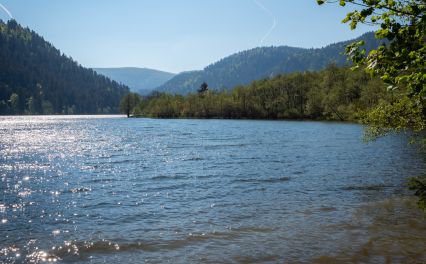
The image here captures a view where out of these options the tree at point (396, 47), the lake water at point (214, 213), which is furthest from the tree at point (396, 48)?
the lake water at point (214, 213)

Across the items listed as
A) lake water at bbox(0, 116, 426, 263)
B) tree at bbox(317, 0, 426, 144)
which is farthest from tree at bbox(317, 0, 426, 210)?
lake water at bbox(0, 116, 426, 263)

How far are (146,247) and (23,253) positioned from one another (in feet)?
17.1

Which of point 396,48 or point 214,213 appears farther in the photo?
point 214,213

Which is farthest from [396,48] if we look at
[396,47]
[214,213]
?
[214,213]

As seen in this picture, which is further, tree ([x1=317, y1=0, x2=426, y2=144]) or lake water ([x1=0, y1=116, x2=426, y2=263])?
lake water ([x1=0, y1=116, x2=426, y2=263])

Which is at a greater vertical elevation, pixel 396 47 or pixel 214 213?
pixel 396 47

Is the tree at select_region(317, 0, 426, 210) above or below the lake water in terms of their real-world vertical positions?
above

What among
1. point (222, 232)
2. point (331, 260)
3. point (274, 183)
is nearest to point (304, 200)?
point (274, 183)

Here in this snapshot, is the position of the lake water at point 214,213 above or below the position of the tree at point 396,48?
below

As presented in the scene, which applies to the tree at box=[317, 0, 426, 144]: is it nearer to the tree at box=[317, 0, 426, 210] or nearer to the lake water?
the tree at box=[317, 0, 426, 210]

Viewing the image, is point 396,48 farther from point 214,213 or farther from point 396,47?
point 214,213

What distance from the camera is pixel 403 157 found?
45.8 m

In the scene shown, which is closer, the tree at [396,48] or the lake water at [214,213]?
the tree at [396,48]

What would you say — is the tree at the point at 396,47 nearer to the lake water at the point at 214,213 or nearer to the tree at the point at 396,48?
the tree at the point at 396,48
